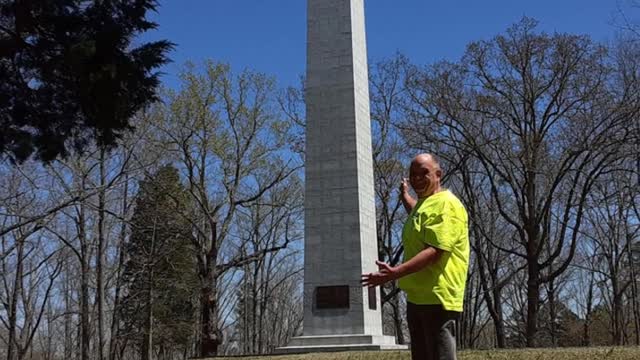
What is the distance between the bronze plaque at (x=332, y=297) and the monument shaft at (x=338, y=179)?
2 centimetres

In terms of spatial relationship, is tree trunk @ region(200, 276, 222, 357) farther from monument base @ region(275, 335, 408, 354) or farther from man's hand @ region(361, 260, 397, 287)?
man's hand @ region(361, 260, 397, 287)

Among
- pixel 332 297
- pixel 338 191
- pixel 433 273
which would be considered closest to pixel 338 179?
pixel 338 191

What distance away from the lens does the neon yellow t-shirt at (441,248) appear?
119 inches

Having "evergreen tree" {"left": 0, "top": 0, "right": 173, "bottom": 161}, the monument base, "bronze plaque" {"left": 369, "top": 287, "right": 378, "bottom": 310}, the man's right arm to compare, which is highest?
"evergreen tree" {"left": 0, "top": 0, "right": 173, "bottom": 161}

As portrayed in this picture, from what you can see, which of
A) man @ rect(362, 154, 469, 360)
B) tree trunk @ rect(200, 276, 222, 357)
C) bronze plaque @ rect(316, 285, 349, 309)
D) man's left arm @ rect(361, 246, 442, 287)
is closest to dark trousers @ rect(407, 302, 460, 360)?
man @ rect(362, 154, 469, 360)

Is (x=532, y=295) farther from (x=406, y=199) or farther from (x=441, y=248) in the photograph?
(x=441, y=248)

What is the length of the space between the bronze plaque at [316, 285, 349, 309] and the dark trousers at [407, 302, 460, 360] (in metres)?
12.2

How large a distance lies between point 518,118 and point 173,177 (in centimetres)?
1290

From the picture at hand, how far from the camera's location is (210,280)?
74.2ft

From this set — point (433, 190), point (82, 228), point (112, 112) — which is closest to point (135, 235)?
point (82, 228)

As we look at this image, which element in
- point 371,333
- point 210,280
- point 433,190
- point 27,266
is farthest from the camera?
point 27,266

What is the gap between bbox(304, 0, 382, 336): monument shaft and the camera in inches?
601

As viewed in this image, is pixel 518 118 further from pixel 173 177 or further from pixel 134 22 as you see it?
pixel 134 22

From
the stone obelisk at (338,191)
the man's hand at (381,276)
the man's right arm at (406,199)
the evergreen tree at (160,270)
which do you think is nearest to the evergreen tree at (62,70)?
the man's right arm at (406,199)
